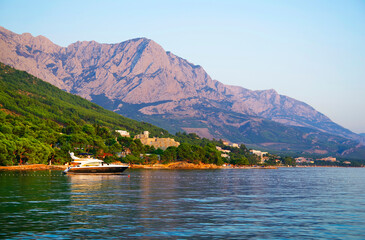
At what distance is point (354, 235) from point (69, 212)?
1368 inches

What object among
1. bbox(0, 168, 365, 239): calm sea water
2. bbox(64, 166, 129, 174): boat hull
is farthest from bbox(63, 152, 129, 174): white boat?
→ bbox(0, 168, 365, 239): calm sea water

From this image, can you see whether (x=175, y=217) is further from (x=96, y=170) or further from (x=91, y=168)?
(x=96, y=170)

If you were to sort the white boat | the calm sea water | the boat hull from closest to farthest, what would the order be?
the calm sea water → the boat hull → the white boat

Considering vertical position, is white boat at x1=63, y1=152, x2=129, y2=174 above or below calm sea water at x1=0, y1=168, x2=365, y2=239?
above

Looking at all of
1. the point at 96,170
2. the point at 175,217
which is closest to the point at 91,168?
the point at 96,170

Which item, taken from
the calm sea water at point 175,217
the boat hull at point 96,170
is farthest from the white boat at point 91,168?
the calm sea water at point 175,217

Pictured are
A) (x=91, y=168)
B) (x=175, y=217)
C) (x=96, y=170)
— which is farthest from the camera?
(x=96, y=170)

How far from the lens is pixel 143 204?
221 feet

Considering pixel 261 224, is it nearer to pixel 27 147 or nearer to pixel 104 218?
pixel 104 218

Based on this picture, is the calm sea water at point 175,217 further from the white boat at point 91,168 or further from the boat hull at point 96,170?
the white boat at point 91,168

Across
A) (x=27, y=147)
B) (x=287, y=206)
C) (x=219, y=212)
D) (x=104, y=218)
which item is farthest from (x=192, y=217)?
(x=27, y=147)

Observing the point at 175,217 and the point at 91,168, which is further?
the point at 91,168

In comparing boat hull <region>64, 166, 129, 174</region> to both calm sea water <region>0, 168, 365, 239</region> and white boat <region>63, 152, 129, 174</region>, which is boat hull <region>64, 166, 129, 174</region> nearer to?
white boat <region>63, 152, 129, 174</region>

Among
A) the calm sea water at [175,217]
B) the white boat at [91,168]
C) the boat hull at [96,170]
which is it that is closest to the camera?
the calm sea water at [175,217]
